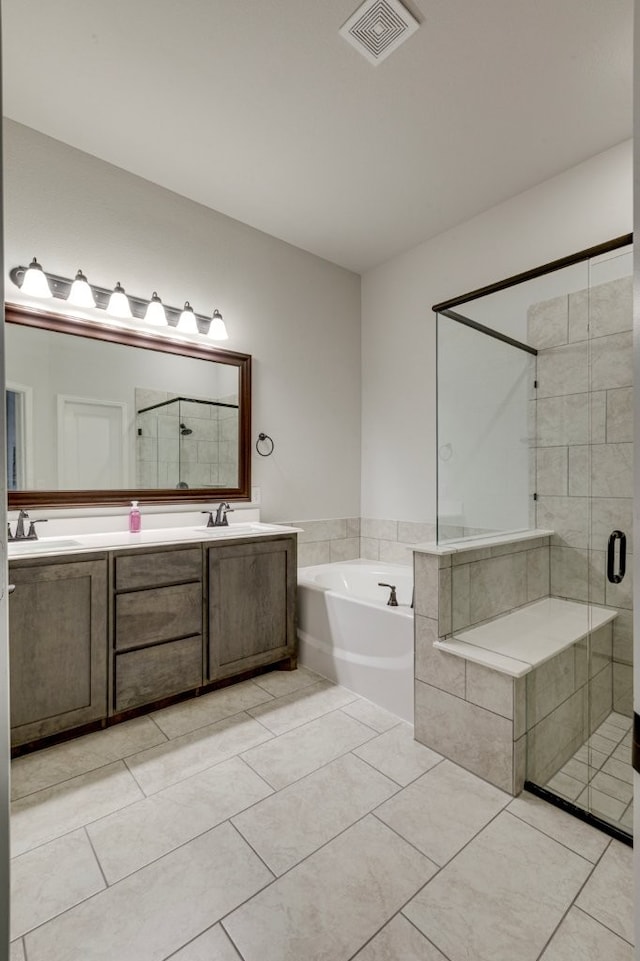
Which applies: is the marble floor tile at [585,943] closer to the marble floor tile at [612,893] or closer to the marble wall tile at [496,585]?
the marble floor tile at [612,893]

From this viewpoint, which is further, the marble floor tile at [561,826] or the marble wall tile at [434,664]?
the marble wall tile at [434,664]

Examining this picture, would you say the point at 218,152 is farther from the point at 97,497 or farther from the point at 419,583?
the point at 419,583

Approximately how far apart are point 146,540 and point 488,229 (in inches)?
109

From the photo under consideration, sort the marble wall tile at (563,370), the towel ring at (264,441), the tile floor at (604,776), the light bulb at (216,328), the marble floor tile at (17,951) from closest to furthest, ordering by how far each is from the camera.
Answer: the marble floor tile at (17,951) → the tile floor at (604,776) → the marble wall tile at (563,370) → the light bulb at (216,328) → the towel ring at (264,441)

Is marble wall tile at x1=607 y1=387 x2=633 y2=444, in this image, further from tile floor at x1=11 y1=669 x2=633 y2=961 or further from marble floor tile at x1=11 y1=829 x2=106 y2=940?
marble floor tile at x1=11 y1=829 x2=106 y2=940

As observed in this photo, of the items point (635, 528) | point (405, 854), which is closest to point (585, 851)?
point (405, 854)

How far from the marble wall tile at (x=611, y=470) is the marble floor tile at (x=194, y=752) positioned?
177 centimetres

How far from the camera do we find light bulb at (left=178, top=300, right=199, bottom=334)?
9.28 ft

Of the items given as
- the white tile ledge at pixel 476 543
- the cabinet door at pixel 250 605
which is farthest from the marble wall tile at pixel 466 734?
the cabinet door at pixel 250 605

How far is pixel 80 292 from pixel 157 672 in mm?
1941

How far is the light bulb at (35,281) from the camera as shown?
7.52 feet

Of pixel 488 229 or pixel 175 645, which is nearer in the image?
pixel 175 645

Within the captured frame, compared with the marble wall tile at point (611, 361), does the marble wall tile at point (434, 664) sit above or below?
below

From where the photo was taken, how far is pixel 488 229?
3.00 m
